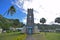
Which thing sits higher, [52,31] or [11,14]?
[11,14]

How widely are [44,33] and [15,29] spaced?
2722mm

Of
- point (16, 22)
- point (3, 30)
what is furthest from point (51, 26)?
point (3, 30)

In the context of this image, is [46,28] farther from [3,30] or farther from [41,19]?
[3,30]

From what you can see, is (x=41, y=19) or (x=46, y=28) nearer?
(x=41, y=19)

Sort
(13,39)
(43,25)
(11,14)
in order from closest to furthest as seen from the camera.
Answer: (13,39)
(11,14)
(43,25)

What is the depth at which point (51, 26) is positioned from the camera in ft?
48.6

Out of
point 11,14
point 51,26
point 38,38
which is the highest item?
point 11,14

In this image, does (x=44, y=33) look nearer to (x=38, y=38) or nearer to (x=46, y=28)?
(x=46, y=28)

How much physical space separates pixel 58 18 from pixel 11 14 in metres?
3.76

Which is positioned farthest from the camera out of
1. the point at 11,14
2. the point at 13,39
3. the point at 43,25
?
the point at 43,25

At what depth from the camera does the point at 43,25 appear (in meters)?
15.3

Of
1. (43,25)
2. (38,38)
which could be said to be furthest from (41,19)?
(38,38)

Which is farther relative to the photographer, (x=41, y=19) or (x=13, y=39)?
(x=41, y=19)

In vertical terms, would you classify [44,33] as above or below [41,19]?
below
